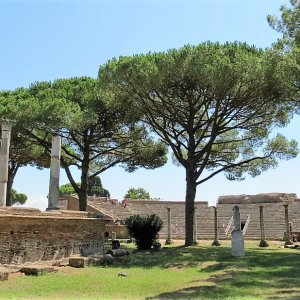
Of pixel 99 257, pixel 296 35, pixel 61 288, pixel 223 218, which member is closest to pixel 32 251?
pixel 99 257

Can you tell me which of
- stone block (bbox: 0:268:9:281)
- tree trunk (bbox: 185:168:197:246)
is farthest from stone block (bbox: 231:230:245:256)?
stone block (bbox: 0:268:9:281)

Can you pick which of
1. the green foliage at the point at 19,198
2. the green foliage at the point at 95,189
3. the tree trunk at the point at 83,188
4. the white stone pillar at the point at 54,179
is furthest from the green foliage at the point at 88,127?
the green foliage at the point at 95,189

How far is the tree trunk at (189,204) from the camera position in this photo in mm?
19109

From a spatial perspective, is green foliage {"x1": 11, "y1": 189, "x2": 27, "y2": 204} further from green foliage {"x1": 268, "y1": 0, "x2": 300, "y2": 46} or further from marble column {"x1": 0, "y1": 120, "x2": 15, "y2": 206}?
green foliage {"x1": 268, "y1": 0, "x2": 300, "y2": 46}

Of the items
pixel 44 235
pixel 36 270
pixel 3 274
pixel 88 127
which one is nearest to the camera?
pixel 3 274

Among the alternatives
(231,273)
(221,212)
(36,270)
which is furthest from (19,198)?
(231,273)

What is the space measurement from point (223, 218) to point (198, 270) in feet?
71.7

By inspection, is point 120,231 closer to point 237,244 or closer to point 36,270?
point 237,244

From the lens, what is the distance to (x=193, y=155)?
64.8ft

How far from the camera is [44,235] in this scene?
43.8 feet

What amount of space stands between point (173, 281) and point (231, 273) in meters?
1.56

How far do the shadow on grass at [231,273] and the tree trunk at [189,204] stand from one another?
2764mm

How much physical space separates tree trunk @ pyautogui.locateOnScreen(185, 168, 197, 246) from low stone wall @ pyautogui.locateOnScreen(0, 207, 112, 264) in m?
4.48

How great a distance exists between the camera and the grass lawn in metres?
7.91
